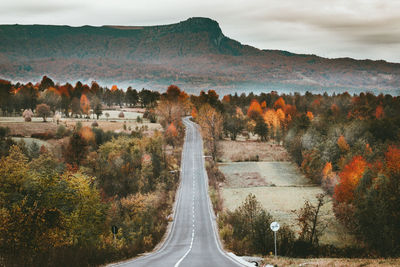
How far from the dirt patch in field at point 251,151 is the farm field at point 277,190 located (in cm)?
279

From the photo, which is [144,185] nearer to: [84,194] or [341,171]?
[84,194]

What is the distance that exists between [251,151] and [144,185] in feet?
113

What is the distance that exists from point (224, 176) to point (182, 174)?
26.0ft

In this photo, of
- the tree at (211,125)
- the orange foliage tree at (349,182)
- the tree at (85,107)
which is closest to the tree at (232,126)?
the tree at (211,125)

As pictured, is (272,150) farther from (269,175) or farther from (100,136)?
(100,136)

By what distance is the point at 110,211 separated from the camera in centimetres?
3747

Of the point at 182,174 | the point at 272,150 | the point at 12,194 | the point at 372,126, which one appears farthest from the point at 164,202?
the point at 372,126

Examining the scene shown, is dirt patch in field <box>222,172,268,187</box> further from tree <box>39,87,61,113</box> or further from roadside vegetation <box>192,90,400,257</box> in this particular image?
tree <box>39,87,61,113</box>

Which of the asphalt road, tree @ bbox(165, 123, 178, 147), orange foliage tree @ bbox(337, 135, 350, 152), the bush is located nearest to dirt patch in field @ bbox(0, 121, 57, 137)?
the bush

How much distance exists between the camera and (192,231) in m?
41.0

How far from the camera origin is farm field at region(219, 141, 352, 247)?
43.2m

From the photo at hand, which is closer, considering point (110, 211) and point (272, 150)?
point (110, 211)

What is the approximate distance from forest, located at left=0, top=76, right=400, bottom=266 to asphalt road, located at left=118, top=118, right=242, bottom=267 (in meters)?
1.72

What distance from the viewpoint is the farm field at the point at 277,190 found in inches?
1700
